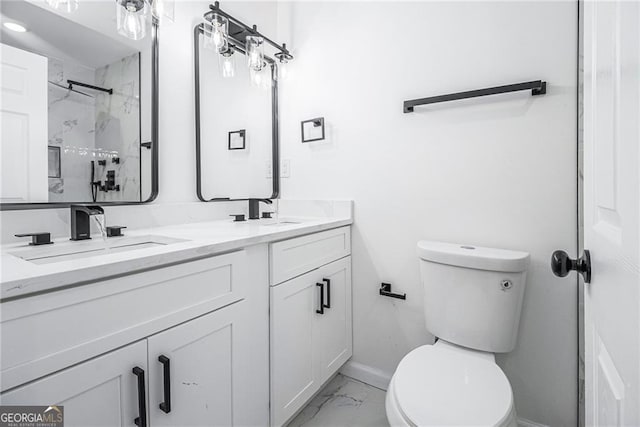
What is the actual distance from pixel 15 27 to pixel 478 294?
1840 millimetres

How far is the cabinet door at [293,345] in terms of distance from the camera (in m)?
1.18

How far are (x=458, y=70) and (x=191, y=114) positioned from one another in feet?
4.22

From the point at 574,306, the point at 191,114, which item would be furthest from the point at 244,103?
the point at 574,306

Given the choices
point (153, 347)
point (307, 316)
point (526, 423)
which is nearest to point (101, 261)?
point (153, 347)

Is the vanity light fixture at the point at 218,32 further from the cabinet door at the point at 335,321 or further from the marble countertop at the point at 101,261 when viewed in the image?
the cabinet door at the point at 335,321

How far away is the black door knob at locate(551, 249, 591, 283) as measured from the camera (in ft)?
1.82

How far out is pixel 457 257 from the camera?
1228 millimetres

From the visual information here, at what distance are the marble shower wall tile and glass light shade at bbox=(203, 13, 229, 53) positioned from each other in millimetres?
348

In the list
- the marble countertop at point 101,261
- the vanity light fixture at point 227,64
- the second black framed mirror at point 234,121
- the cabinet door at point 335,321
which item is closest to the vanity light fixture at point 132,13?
the second black framed mirror at point 234,121

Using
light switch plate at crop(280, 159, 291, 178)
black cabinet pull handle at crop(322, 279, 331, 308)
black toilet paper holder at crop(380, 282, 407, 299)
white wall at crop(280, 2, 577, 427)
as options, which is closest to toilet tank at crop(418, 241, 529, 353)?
white wall at crop(280, 2, 577, 427)

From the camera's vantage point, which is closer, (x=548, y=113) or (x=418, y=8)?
(x=548, y=113)

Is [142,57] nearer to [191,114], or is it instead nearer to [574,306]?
[191,114]

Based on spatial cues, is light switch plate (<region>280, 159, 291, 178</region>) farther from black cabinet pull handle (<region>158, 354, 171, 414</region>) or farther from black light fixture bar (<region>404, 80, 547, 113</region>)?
black cabinet pull handle (<region>158, 354, 171, 414</region>)

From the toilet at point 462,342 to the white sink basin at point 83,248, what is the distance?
0.90 m
